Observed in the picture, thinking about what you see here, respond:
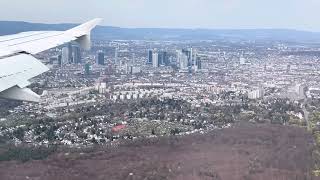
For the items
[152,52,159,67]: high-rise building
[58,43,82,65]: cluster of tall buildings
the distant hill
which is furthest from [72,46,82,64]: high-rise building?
the distant hill

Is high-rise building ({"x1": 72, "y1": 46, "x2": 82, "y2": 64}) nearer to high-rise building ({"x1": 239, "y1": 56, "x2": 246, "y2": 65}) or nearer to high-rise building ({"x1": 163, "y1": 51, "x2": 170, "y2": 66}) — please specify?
high-rise building ({"x1": 163, "y1": 51, "x2": 170, "y2": 66})

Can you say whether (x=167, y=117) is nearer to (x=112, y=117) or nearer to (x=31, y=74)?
(x=112, y=117)

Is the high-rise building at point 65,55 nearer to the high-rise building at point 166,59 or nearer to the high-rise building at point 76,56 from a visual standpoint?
the high-rise building at point 76,56

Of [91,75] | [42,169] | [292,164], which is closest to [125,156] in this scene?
[42,169]

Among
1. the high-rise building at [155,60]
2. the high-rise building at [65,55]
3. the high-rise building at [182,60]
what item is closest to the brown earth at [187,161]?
the high-rise building at [65,55]

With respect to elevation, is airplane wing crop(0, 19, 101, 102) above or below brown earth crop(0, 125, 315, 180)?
above

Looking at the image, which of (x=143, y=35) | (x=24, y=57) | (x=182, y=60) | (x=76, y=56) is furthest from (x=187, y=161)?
(x=143, y=35)

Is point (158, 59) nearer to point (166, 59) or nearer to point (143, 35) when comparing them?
point (166, 59)
